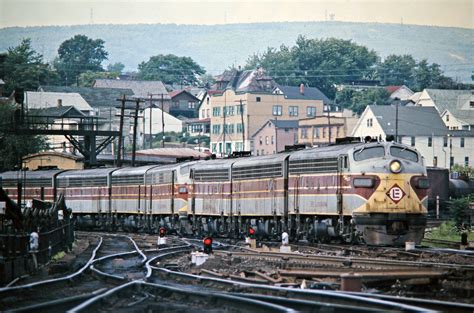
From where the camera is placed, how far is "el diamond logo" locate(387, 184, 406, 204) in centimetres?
3538

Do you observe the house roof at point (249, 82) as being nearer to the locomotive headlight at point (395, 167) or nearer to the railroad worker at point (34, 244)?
the locomotive headlight at point (395, 167)

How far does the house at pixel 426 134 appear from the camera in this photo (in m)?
128

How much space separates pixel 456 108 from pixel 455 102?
4.70 m

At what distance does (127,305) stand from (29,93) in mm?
138019

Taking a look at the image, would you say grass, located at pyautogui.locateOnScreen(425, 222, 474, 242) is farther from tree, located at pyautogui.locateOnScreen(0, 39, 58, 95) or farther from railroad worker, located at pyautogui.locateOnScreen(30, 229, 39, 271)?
tree, located at pyautogui.locateOnScreen(0, 39, 58, 95)

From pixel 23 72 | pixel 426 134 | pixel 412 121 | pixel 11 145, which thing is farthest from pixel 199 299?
pixel 23 72

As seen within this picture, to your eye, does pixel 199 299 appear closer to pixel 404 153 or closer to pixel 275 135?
pixel 404 153

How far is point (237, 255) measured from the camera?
3403 centimetres

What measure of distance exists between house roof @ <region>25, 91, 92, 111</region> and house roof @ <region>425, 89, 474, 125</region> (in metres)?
53.0

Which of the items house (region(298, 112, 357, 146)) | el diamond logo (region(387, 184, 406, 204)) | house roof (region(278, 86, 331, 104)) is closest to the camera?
el diamond logo (region(387, 184, 406, 204))

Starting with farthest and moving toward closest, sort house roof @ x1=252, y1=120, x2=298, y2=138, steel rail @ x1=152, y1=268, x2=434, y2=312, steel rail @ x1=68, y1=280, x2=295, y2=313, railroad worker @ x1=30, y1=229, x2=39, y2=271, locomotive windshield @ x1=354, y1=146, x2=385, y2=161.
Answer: house roof @ x1=252, y1=120, x2=298, y2=138, locomotive windshield @ x1=354, y1=146, x2=385, y2=161, railroad worker @ x1=30, y1=229, x2=39, y2=271, steel rail @ x1=68, y1=280, x2=295, y2=313, steel rail @ x1=152, y1=268, x2=434, y2=312

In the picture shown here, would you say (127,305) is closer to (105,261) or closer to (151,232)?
(105,261)

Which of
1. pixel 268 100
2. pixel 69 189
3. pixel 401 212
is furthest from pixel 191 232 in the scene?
pixel 268 100

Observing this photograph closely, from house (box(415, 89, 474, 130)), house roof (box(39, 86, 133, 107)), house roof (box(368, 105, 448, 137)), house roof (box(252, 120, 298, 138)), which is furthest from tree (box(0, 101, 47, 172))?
house roof (box(39, 86, 133, 107))
